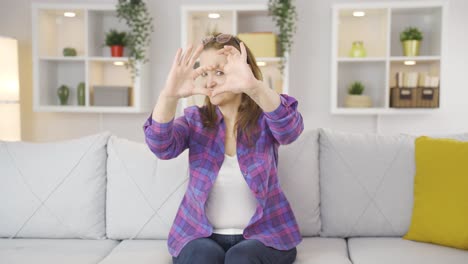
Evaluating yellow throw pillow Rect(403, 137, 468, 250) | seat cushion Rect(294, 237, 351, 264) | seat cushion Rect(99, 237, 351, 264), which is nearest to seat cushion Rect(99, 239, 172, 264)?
seat cushion Rect(99, 237, 351, 264)

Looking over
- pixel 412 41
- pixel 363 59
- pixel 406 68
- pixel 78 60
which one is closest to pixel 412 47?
pixel 412 41

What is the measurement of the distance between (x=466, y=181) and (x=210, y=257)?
107 centimetres

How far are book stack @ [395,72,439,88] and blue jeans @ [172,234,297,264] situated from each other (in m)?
2.06

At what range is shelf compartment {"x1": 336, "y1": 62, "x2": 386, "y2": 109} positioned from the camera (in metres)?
3.57

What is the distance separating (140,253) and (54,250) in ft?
1.12

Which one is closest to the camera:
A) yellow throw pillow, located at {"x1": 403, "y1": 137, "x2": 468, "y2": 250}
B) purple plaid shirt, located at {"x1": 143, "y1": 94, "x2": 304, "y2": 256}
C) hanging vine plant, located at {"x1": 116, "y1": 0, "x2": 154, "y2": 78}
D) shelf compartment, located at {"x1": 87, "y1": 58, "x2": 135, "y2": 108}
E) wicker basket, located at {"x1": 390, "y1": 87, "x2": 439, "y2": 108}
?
purple plaid shirt, located at {"x1": 143, "y1": 94, "x2": 304, "y2": 256}

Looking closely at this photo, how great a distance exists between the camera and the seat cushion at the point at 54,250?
5.69ft

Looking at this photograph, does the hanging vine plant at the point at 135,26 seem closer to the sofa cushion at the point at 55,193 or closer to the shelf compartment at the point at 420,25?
the sofa cushion at the point at 55,193

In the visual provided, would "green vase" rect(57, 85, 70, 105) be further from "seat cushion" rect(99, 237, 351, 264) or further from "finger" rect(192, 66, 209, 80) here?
"finger" rect(192, 66, 209, 80)

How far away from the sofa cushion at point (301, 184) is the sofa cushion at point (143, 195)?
42cm

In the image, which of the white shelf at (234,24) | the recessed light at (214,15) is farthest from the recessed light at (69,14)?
the recessed light at (214,15)

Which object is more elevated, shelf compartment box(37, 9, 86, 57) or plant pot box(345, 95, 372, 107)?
shelf compartment box(37, 9, 86, 57)

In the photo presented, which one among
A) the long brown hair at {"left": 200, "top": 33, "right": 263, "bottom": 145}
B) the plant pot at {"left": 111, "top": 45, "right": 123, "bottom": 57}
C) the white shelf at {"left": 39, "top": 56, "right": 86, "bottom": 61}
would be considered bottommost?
the long brown hair at {"left": 200, "top": 33, "right": 263, "bottom": 145}

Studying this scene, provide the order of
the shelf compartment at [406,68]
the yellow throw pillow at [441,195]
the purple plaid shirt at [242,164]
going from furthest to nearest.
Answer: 1. the shelf compartment at [406,68]
2. the yellow throw pillow at [441,195]
3. the purple plaid shirt at [242,164]
